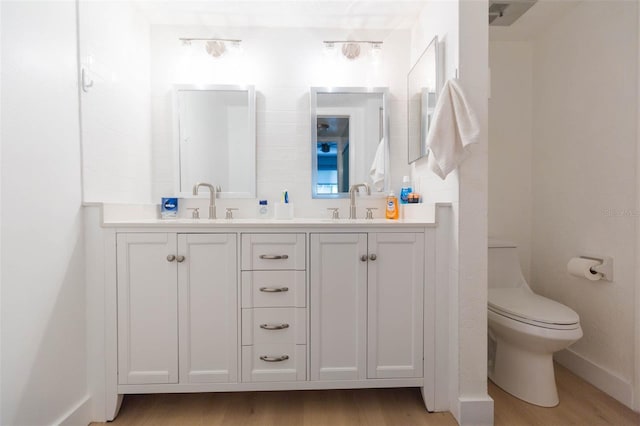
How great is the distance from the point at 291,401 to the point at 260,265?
29.9 inches

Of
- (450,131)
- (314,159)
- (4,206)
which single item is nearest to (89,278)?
(4,206)

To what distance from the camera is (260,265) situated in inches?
56.9

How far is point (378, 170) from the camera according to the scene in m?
2.03

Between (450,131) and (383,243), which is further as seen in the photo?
(383,243)

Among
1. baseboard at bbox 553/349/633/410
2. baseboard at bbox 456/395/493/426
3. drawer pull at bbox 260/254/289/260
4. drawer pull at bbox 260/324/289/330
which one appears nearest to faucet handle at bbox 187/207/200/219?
drawer pull at bbox 260/254/289/260

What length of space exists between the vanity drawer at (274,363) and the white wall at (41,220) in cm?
76

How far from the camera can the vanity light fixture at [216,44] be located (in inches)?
76.7

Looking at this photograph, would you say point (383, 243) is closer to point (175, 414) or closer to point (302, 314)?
point (302, 314)

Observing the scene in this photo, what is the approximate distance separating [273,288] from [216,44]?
1.62 metres

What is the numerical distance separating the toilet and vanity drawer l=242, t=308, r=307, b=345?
1.04 meters

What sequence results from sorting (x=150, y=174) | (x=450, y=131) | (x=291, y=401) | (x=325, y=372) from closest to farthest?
1. (x=450, y=131)
2. (x=325, y=372)
3. (x=291, y=401)
4. (x=150, y=174)

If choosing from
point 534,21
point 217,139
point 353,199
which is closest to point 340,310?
point 353,199

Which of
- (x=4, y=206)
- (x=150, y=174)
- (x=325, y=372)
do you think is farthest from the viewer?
(x=150, y=174)

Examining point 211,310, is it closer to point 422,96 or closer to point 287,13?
point 422,96
